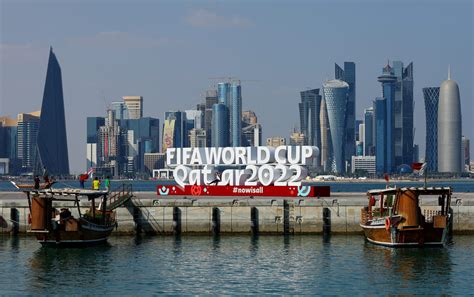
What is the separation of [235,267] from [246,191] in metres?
34.3

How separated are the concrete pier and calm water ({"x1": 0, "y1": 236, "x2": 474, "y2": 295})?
53.0 inches

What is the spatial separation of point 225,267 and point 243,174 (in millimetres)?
36050

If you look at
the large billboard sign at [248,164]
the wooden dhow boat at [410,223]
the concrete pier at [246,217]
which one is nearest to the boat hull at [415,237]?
the wooden dhow boat at [410,223]

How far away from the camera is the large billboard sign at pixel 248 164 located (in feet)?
303

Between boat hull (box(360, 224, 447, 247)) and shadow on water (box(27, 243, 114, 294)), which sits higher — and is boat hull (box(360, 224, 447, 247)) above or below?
above

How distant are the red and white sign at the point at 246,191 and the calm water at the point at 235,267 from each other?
1604 centimetres

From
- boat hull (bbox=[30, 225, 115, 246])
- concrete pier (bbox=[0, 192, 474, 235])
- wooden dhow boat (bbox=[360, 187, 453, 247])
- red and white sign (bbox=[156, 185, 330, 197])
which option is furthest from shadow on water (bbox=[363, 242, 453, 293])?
boat hull (bbox=[30, 225, 115, 246])

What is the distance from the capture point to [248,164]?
9525 centimetres

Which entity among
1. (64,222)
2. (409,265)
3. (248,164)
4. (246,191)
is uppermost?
(248,164)

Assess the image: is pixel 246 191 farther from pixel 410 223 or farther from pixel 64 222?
pixel 410 223

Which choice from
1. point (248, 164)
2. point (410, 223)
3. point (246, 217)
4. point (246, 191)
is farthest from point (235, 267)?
point (248, 164)

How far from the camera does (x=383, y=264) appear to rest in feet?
195

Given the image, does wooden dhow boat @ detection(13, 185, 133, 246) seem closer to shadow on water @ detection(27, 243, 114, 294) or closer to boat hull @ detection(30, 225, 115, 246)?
boat hull @ detection(30, 225, 115, 246)

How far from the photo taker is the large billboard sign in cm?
9238
